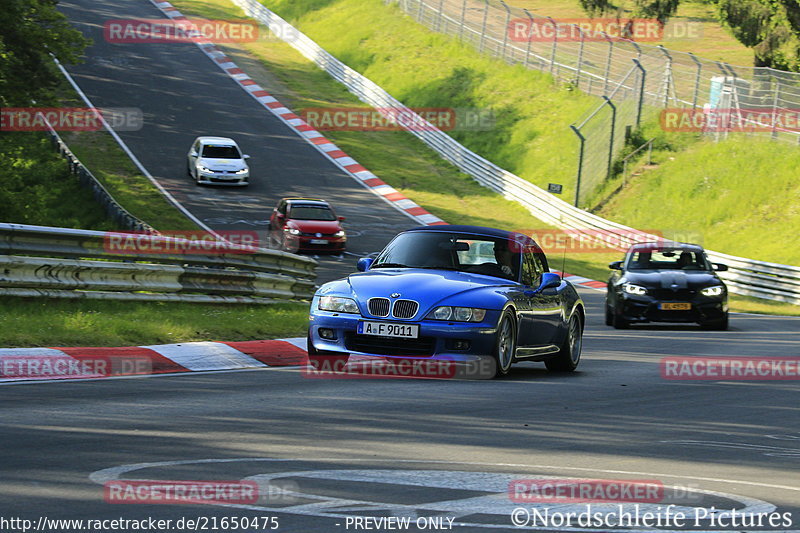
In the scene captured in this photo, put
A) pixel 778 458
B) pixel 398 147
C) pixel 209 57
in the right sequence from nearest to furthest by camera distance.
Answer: pixel 778 458 → pixel 398 147 → pixel 209 57

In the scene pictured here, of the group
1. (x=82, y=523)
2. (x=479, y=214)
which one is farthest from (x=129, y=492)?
(x=479, y=214)

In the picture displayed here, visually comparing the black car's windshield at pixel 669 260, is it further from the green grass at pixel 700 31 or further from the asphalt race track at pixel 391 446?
the green grass at pixel 700 31

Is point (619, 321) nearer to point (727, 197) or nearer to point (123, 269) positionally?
point (123, 269)

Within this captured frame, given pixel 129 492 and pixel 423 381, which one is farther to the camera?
pixel 423 381

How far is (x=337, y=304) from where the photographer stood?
10773 mm

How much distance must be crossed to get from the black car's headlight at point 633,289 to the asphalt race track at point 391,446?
522 cm

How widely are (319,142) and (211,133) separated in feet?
15.2

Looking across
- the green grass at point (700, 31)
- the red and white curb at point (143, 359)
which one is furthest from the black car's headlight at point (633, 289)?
the green grass at point (700, 31)

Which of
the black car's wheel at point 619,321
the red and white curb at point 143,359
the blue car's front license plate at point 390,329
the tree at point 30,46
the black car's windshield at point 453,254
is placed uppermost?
the tree at point 30,46

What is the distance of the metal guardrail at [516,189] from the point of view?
2984 centimetres

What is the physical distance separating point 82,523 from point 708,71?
3774 cm

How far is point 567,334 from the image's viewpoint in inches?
494

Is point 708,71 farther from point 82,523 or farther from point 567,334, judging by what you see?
point 82,523

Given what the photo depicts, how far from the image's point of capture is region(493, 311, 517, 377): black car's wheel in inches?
428
